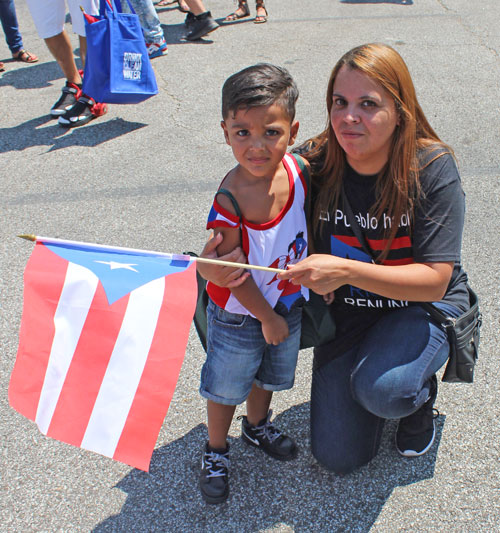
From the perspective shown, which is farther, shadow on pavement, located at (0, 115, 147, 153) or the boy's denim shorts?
shadow on pavement, located at (0, 115, 147, 153)

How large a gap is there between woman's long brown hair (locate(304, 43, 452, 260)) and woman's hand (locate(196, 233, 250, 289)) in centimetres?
40

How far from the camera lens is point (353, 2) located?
285 inches

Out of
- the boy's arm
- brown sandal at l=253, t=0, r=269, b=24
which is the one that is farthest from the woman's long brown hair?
brown sandal at l=253, t=0, r=269, b=24

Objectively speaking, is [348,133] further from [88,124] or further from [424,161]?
[88,124]

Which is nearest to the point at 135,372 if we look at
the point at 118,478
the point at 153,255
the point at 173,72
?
the point at 153,255

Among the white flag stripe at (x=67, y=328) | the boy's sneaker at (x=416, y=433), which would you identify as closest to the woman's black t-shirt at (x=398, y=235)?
the boy's sneaker at (x=416, y=433)

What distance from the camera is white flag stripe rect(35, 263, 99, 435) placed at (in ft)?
5.23

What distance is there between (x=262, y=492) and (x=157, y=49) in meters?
4.88

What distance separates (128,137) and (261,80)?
3.05m

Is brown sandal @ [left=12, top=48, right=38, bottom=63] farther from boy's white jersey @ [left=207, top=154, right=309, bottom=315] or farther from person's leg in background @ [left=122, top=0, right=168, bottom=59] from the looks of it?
boy's white jersey @ [left=207, top=154, right=309, bottom=315]

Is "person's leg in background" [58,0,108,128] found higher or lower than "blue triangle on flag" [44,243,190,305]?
lower

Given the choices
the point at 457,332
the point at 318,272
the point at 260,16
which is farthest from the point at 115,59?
the point at 457,332

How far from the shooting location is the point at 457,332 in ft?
6.48

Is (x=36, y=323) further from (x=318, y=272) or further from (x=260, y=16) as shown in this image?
(x=260, y=16)
